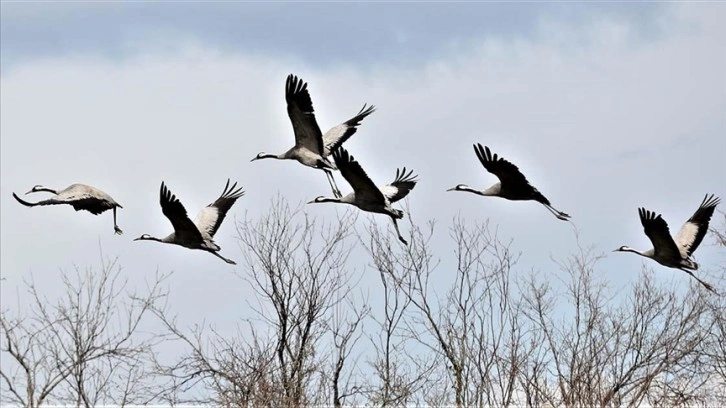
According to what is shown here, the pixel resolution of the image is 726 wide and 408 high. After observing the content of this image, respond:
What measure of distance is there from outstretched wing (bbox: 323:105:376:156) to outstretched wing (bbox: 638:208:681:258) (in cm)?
440

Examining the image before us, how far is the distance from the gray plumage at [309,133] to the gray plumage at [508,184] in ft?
7.64

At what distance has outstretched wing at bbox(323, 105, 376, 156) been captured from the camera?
24.0m

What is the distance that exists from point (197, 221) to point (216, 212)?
583 mm

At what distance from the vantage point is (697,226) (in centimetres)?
2412

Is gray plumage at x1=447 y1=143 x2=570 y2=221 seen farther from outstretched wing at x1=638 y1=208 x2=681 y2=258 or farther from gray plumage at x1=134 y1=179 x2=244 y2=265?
gray plumage at x1=134 y1=179 x2=244 y2=265

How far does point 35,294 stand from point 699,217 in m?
11.7

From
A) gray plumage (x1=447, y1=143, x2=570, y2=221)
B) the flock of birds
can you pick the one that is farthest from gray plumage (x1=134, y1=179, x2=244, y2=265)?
gray plumage (x1=447, y1=143, x2=570, y2=221)

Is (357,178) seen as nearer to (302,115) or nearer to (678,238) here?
(302,115)

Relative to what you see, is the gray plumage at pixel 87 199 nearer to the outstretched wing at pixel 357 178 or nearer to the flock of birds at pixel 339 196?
the flock of birds at pixel 339 196

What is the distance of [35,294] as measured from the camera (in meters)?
28.1

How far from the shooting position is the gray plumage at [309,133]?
896 inches

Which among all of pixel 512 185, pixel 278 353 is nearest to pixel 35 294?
pixel 278 353

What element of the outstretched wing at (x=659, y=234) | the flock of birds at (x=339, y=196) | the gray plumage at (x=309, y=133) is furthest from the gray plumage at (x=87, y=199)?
the outstretched wing at (x=659, y=234)

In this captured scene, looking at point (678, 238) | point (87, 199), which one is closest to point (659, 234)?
point (678, 238)
